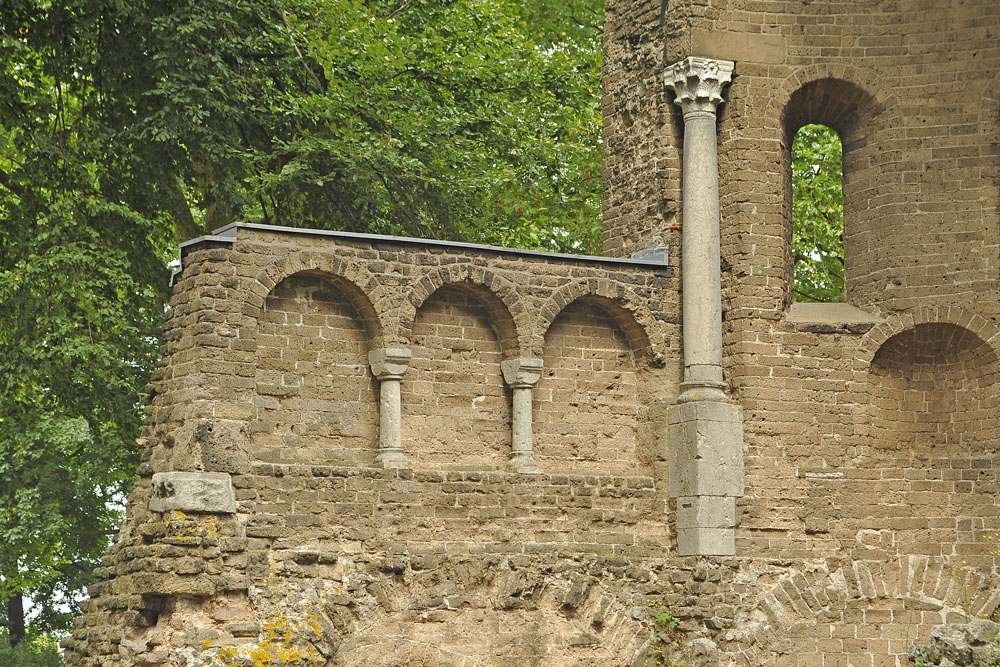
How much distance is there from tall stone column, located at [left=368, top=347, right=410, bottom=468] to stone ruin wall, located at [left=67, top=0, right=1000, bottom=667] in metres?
0.13

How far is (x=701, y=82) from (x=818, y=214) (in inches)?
342

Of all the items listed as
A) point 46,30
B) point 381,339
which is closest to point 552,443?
point 381,339

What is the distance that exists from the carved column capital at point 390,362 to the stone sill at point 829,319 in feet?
12.5

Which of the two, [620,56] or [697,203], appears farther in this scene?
[620,56]

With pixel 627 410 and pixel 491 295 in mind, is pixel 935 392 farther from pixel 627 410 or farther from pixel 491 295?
pixel 491 295

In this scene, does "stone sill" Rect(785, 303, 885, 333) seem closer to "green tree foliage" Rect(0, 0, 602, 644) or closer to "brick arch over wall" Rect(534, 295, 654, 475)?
"brick arch over wall" Rect(534, 295, 654, 475)

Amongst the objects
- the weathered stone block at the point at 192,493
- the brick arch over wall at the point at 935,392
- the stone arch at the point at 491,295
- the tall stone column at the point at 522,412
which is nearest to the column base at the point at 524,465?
the tall stone column at the point at 522,412

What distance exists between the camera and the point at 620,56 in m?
15.3

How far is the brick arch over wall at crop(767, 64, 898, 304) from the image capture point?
14656mm

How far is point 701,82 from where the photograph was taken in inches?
567

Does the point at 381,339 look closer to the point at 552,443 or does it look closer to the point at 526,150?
the point at 552,443

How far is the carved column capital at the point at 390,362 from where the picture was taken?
42.9 ft

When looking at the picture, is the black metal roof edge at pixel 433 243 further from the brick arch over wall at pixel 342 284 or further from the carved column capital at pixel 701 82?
the carved column capital at pixel 701 82

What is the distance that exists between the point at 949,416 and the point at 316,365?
20.7ft
